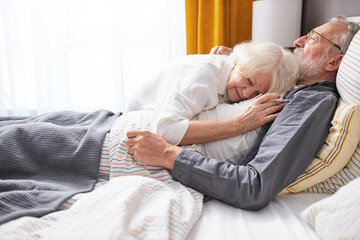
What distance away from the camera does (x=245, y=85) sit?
4.95 feet

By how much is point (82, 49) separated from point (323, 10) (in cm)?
234

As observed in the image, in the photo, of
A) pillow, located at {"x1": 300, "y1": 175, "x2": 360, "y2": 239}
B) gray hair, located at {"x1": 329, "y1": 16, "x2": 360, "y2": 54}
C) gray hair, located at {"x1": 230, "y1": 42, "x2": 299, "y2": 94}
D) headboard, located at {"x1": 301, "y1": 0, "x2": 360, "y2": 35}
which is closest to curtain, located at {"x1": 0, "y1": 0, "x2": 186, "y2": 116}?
headboard, located at {"x1": 301, "y1": 0, "x2": 360, "y2": 35}

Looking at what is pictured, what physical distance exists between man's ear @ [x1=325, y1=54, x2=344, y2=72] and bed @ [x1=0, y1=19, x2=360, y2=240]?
0.66ft

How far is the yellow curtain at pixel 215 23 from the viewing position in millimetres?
2807

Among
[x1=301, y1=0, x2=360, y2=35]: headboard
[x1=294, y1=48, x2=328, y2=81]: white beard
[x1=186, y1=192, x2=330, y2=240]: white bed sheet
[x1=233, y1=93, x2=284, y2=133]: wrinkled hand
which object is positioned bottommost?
[x1=186, y1=192, x2=330, y2=240]: white bed sheet

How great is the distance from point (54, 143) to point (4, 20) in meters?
2.74

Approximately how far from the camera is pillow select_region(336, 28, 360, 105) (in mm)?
1133

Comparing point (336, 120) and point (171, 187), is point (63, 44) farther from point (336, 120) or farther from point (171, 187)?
point (336, 120)

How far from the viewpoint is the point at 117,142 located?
1257 millimetres

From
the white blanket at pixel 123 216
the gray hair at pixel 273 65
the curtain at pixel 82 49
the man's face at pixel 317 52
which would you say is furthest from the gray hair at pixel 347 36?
the curtain at pixel 82 49

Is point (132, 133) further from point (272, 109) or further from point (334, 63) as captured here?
point (334, 63)

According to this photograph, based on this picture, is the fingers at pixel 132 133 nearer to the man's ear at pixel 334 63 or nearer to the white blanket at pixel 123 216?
the white blanket at pixel 123 216

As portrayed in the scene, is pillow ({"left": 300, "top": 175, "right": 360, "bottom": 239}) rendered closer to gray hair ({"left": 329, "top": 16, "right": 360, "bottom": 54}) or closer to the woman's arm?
the woman's arm

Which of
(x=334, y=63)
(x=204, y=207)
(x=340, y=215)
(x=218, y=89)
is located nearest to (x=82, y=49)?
(x=218, y=89)
